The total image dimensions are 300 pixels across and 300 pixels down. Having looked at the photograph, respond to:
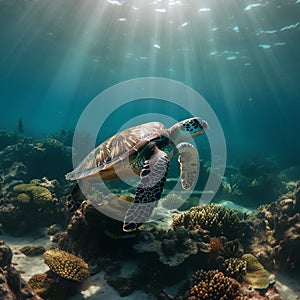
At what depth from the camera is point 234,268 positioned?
202 inches

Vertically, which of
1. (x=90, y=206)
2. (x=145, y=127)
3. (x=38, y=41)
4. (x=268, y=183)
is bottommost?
(x=268, y=183)

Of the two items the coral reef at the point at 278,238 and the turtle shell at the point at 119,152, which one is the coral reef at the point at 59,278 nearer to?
the turtle shell at the point at 119,152

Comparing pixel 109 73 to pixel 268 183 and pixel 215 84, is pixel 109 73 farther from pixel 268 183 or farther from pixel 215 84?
pixel 268 183

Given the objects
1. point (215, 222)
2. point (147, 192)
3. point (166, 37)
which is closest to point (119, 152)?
point (147, 192)

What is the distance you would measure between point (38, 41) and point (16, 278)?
37.6m

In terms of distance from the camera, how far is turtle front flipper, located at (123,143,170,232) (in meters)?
4.06

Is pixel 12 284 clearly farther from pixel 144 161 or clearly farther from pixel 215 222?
pixel 215 222

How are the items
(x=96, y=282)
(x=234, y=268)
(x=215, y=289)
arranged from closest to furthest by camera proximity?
(x=215, y=289), (x=96, y=282), (x=234, y=268)

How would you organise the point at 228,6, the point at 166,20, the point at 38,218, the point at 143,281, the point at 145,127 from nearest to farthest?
1. the point at 143,281
2. the point at 145,127
3. the point at 38,218
4. the point at 228,6
5. the point at 166,20

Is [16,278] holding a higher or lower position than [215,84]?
lower

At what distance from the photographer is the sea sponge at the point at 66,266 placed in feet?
14.5

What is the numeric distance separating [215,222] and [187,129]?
2514 millimetres

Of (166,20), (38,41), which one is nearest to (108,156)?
(166,20)

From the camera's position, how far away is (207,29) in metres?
23.7
